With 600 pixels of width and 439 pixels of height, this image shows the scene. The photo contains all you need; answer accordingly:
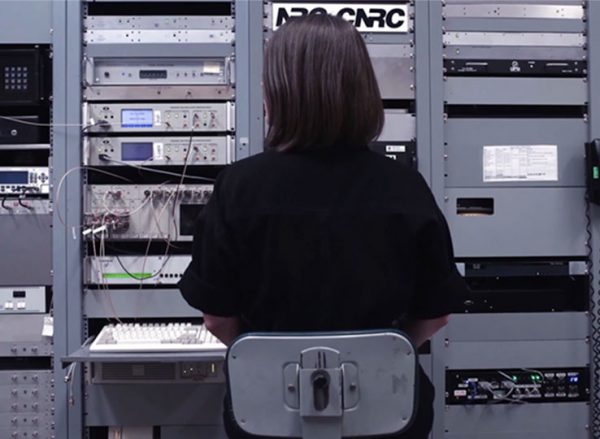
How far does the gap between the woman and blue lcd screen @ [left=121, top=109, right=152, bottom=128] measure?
106 cm

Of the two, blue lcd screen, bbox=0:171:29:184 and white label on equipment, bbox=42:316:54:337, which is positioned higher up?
blue lcd screen, bbox=0:171:29:184

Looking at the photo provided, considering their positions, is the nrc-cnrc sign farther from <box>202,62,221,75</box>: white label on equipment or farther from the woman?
the woman

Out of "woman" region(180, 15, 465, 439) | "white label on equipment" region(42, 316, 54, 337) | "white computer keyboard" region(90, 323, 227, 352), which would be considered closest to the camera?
"woman" region(180, 15, 465, 439)

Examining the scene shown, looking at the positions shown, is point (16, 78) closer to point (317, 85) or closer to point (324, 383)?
point (317, 85)

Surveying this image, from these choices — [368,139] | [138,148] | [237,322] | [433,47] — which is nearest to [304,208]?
[368,139]

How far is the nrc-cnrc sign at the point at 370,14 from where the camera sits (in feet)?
6.27

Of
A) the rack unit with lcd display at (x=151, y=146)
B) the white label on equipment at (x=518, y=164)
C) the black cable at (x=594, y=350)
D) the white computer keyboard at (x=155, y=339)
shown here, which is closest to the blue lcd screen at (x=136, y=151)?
the rack unit with lcd display at (x=151, y=146)

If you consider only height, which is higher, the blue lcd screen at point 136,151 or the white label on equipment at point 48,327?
the blue lcd screen at point 136,151

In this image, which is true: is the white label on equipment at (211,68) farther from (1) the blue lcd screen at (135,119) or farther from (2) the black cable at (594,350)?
(2) the black cable at (594,350)

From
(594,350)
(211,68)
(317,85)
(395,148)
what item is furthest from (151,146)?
(594,350)

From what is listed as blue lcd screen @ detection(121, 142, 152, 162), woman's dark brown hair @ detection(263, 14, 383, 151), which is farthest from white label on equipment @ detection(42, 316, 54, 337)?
woman's dark brown hair @ detection(263, 14, 383, 151)

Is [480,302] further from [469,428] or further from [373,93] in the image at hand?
[373,93]

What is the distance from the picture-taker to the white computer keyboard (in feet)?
5.22

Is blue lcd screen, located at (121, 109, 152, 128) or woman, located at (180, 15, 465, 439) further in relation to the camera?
blue lcd screen, located at (121, 109, 152, 128)
